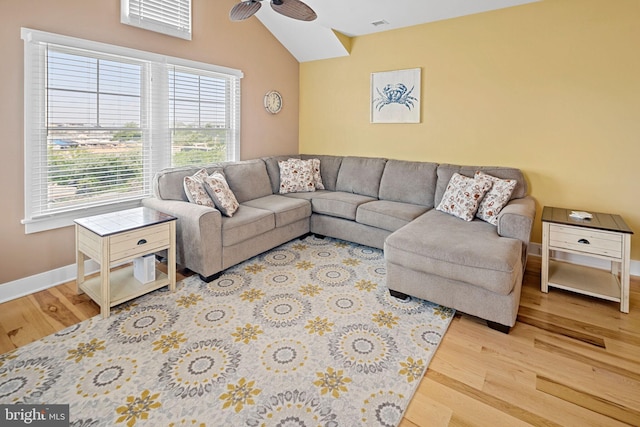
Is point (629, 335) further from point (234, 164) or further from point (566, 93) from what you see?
point (234, 164)

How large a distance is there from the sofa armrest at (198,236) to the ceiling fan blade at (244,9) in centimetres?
160

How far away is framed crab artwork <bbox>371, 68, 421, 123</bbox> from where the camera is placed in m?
4.17

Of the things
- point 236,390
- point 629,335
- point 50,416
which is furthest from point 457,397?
point 50,416

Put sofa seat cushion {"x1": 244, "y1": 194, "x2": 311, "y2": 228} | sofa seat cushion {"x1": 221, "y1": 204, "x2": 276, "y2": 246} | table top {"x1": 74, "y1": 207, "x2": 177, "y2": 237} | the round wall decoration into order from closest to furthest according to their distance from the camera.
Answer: table top {"x1": 74, "y1": 207, "x2": 177, "y2": 237}, sofa seat cushion {"x1": 221, "y1": 204, "x2": 276, "y2": 246}, sofa seat cushion {"x1": 244, "y1": 194, "x2": 311, "y2": 228}, the round wall decoration

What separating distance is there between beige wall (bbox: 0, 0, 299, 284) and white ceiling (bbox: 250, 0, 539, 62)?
43 cm

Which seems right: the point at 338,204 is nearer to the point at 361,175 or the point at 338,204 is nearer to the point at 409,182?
the point at 361,175

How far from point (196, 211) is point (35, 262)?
1.34m

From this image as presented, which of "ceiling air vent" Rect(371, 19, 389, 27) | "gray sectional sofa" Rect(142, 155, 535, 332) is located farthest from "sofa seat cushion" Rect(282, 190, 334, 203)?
"ceiling air vent" Rect(371, 19, 389, 27)

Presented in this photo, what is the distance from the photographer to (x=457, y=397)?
→ 1762 mm

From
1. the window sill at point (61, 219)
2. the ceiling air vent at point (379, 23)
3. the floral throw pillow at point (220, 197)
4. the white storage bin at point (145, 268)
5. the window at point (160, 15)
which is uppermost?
the ceiling air vent at point (379, 23)

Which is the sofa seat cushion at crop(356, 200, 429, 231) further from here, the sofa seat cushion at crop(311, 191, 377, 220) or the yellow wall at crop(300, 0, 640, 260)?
the yellow wall at crop(300, 0, 640, 260)

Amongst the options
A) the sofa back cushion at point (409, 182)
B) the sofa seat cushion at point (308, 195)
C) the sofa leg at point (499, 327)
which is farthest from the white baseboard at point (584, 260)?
the sofa seat cushion at point (308, 195)

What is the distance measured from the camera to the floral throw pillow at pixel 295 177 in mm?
4457

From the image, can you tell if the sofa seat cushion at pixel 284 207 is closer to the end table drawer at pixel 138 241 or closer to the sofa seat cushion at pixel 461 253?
the end table drawer at pixel 138 241
